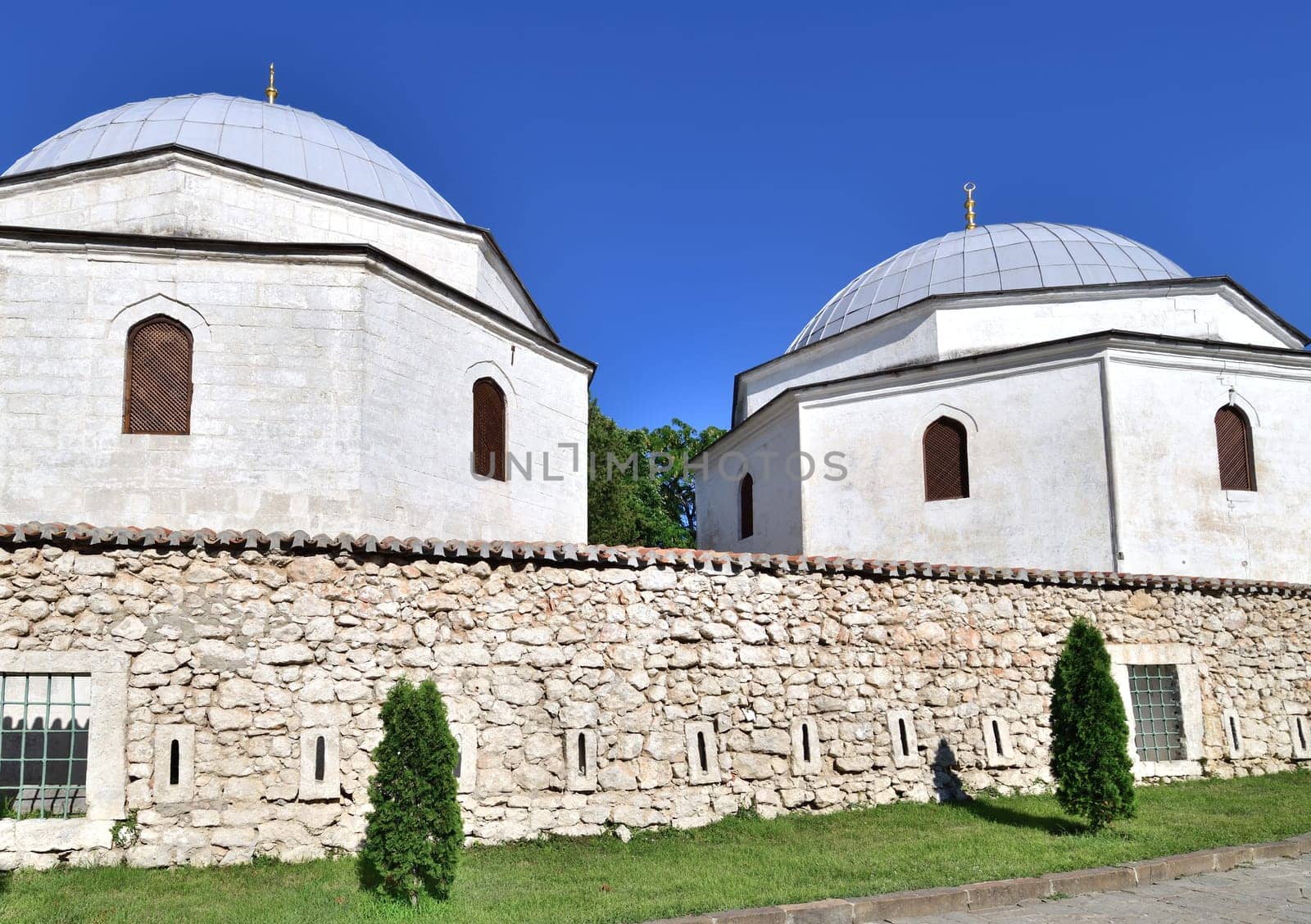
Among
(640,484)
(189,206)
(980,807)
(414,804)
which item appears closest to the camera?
(414,804)

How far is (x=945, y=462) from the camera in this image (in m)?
14.0

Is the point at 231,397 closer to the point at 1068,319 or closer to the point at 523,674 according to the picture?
the point at 523,674

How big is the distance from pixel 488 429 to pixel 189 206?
4.01 meters

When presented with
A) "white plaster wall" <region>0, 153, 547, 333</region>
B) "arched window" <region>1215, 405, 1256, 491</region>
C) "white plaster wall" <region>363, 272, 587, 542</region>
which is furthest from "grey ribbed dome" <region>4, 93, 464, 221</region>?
"arched window" <region>1215, 405, 1256, 491</region>

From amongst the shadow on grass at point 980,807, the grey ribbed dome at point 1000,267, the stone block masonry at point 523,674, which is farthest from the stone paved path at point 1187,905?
the grey ribbed dome at point 1000,267

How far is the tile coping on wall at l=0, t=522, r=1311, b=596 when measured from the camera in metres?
6.72

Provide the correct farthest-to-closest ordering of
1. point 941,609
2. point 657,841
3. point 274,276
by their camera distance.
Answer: point 274,276, point 941,609, point 657,841

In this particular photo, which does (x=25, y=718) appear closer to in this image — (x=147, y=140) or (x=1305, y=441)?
(x=147, y=140)

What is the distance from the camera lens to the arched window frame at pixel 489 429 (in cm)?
1130

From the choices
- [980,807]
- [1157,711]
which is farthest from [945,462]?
[980,807]

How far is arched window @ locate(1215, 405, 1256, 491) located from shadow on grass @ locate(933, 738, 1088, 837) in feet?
21.9

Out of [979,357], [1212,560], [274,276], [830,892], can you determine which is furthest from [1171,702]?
[274,276]

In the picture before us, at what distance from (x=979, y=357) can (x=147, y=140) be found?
36.3 feet

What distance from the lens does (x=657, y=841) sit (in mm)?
7523
